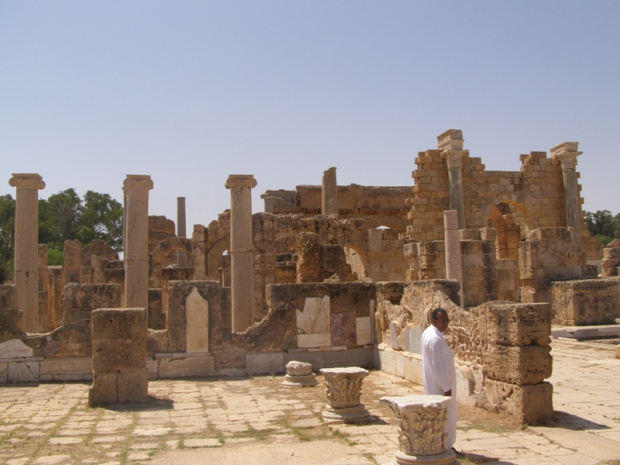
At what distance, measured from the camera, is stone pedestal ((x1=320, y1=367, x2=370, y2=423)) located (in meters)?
6.76

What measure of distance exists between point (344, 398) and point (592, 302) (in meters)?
9.49

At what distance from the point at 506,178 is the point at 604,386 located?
14106 millimetres

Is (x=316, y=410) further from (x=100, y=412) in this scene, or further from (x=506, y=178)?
(x=506, y=178)

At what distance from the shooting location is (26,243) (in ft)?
47.3

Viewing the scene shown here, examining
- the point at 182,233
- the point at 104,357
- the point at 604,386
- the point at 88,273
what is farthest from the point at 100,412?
the point at 182,233

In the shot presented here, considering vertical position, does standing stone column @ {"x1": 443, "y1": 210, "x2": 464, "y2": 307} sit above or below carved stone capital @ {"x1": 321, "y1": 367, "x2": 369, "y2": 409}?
above

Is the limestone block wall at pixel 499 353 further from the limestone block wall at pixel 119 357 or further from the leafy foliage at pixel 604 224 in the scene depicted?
the leafy foliage at pixel 604 224

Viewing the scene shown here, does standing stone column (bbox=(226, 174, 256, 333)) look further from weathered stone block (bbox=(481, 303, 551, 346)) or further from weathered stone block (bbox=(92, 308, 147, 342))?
weathered stone block (bbox=(481, 303, 551, 346))

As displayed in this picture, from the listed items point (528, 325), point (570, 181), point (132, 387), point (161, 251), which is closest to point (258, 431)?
point (132, 387)

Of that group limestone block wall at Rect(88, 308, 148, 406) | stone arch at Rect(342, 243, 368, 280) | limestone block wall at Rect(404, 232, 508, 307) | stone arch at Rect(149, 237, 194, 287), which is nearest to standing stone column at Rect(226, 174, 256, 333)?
limestone block wall at Rect(404, 232, 508, 307)

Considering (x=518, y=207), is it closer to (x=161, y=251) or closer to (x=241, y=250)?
(x=241, y=250)

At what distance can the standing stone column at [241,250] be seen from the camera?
14.3 metres

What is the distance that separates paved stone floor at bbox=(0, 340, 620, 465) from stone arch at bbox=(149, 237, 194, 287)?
585 inches

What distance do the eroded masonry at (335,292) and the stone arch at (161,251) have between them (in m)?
0.07
